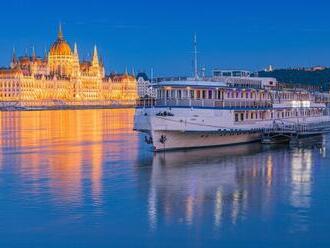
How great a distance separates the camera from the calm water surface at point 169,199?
18.3m

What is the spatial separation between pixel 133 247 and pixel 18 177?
13.9 m

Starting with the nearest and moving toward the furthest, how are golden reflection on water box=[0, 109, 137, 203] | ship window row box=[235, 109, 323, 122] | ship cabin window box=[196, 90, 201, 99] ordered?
golden reflection on water box=[0, 109, 137, 203] < ship cabin window box=[196, 90, 201, 99] < ship window row box=[235, 109, 323, 122]

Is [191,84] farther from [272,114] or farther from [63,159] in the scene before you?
[272,114]

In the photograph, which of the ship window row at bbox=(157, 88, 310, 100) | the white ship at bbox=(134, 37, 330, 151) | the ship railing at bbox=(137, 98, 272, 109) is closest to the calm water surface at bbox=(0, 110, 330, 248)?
the white ship at bbox=(134, 37, 330, 151)

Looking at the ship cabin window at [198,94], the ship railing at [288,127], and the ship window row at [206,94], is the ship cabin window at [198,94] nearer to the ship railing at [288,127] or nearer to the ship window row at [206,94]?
the ship window row at [206,94]

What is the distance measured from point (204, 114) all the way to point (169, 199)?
49.0ft

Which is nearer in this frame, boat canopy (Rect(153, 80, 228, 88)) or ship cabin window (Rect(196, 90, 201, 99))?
boat canopy (Rect(153, 80, 228, 88))

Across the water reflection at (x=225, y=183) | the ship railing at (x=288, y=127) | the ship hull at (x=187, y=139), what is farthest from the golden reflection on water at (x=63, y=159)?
the ship railing at (x=288, y=127)

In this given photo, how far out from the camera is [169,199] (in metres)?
23.2

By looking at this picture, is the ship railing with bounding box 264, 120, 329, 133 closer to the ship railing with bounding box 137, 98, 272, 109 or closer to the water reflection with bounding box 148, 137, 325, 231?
the water reflection with bounding box 148, 137, 325, 231

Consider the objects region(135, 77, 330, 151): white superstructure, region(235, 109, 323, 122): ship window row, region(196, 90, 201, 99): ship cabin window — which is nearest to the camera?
region(135, 77, 330, 151): white superstructure

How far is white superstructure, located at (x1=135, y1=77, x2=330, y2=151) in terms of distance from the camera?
121 feet

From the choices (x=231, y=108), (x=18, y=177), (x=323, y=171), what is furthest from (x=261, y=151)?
(x=18, y=177)

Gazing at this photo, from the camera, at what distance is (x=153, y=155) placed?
37.7 m
